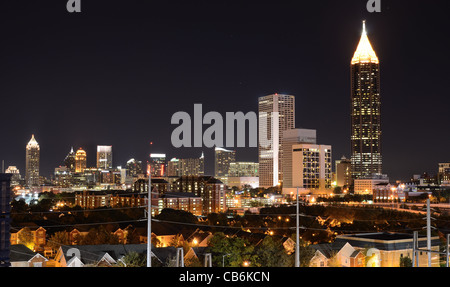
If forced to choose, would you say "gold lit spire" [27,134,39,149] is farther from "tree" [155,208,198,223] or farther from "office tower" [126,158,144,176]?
"tree" [155,208,198,223]

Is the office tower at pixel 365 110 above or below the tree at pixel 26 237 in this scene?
above

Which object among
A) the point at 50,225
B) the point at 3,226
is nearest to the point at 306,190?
the point at 50,225

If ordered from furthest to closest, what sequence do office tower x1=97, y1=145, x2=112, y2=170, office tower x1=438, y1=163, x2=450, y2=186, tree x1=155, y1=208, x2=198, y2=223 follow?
office tower x1=97, y1=145, x2=112, y2=170
office tower x1=438, y1=163, x2=450, y2=186
tree x1=155, y1=208, x2=198, y2=223

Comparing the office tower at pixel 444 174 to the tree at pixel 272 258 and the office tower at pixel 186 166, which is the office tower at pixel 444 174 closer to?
the office tower at pixel 186 166

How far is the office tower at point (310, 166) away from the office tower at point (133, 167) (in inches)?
2534

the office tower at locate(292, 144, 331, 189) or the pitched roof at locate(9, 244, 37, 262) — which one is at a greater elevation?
the office tower at locate(292, 144, 331, 189)

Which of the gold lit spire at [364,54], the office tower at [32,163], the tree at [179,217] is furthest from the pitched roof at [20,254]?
the office tower at [32,163]

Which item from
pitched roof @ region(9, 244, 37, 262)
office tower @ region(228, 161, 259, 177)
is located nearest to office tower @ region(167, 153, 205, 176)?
office tower @ region(228, 161, 259, 177)

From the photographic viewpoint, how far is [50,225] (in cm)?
3416

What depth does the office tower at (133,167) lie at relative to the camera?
14950 cm

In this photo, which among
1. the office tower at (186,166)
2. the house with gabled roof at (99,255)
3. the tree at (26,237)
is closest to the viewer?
the house with gabled roof at (99,255)

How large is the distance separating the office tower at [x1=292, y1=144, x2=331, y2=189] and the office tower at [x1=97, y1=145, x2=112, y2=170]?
83.9 m

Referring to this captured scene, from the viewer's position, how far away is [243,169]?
141625 mm

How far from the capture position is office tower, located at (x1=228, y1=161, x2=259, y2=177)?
140 m
